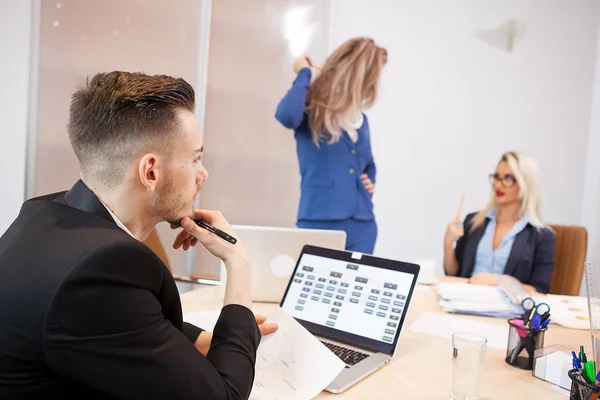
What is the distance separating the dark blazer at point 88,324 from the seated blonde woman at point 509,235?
6.73 feet

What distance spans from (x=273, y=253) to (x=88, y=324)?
1.03 m

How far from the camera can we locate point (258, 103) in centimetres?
358

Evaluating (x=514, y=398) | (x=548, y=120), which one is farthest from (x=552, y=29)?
(x=514, y=398)

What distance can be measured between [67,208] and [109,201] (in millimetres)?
71

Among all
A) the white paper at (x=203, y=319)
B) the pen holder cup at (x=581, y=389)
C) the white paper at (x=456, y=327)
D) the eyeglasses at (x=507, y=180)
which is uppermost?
the eyeglasses at (x=507, y=180)

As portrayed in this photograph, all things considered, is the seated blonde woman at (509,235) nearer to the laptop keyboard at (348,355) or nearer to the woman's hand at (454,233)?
the woman's hand at (454,233)

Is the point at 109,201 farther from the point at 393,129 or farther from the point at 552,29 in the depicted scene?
the point at 552,29

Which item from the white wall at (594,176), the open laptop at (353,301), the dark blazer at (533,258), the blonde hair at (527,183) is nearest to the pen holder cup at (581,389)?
the open laptop at (353,301)

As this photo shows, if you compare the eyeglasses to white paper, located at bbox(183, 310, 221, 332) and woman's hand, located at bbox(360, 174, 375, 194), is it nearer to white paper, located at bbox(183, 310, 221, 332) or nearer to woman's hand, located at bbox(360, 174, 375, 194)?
woman's hand, located at bbox(360, 174, 375, 194)

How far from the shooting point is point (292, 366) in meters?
1.14

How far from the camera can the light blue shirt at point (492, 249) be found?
2.67 meters

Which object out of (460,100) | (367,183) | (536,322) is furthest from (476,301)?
(460,100)

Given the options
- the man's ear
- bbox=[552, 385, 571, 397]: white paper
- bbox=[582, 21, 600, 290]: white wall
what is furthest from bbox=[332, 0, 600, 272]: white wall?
the man's ear

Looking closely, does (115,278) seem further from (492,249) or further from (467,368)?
(492,249)
